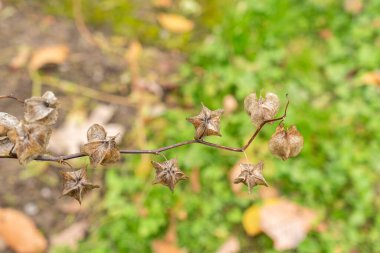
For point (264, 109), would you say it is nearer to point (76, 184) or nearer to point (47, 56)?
point (76, 184)

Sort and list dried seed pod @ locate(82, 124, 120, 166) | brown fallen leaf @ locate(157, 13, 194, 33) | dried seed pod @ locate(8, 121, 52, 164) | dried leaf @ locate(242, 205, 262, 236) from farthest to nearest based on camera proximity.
Answer: brown fallen leaf @ locate(157, 13, 194, 33) → dried leaf @ locate(242, 205, 262, 236) → dried seed pod @ locate(82, 124, 120, 166) → dried seed pod @ locate(8, 121, 52, 164)

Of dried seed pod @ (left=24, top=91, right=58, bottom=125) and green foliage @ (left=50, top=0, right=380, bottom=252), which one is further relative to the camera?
green foliage @ (left=50, top=0, right=380, bottom=252)

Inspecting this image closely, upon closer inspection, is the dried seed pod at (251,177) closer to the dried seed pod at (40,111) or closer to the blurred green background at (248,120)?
the dried seed pod at (40,111)

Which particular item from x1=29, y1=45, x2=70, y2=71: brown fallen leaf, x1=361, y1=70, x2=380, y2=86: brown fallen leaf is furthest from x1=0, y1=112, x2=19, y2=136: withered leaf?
x1=361, y1=70, x2=380, y2=86: brown fallen leaf

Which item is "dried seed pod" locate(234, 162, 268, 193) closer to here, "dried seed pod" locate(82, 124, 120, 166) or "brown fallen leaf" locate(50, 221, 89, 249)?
"dried seed pod" locate(82, 124, 120, 166)

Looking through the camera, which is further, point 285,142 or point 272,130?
point 272,130

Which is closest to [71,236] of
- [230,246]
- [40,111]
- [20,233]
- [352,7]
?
[20,233]
